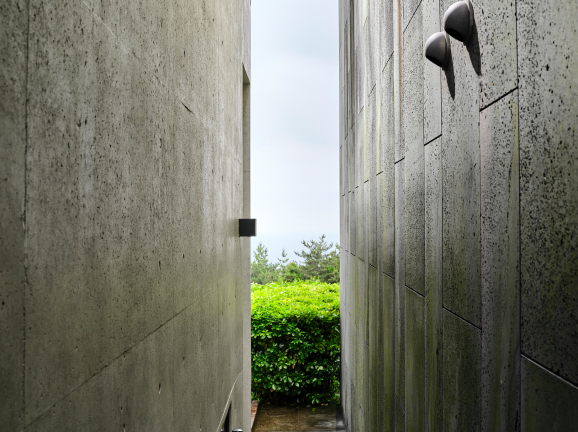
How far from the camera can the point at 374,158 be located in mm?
4523

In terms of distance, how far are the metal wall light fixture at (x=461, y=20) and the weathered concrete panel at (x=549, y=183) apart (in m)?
0.44

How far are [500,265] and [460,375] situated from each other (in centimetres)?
63

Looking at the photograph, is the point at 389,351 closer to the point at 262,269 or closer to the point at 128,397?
the point at 128,397

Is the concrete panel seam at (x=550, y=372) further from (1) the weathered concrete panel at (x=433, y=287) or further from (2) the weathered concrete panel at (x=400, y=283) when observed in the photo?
(2) the weathered concrete panel at (x=400, y=283)

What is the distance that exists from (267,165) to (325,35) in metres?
19.3

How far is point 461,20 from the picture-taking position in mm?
1842

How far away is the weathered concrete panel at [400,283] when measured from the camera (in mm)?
3082

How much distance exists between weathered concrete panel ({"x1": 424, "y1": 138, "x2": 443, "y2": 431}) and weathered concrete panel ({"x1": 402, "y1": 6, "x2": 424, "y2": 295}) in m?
0.16

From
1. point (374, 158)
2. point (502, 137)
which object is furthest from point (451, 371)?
point (374, 158)

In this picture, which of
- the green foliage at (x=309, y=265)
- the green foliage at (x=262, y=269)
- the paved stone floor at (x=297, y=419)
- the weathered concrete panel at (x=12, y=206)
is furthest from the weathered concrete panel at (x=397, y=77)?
the green foliage at (x=309, y=265)

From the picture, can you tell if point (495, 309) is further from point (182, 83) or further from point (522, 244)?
point (182, 83)

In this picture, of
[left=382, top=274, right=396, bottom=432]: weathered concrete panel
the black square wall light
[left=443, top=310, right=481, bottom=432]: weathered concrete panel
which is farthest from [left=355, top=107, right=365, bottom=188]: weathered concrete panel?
[left=443, top=310, right=481, bottom=432]: weathered concrete panel

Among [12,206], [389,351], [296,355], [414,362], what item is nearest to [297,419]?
[296,355]

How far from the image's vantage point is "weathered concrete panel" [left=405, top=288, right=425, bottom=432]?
258cm
